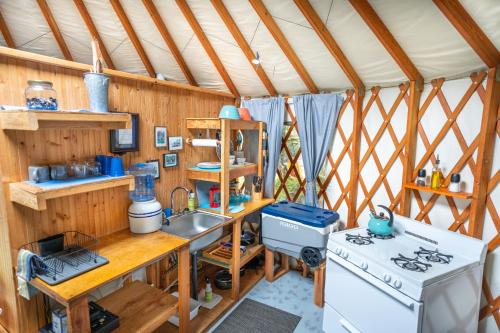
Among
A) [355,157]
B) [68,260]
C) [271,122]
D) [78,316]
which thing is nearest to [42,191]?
[68,260]

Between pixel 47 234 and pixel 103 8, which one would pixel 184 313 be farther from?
pixel 103 8

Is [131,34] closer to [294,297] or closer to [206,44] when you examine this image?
[206,44]

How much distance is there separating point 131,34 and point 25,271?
246 centimetres

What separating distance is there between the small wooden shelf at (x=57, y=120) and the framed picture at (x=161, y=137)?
0.62 meters

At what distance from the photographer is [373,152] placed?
2.67m

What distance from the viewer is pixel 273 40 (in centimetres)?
241

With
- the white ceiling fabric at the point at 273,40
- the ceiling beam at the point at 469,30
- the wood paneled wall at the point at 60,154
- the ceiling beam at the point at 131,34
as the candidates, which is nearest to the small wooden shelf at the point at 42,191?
the wood paneled wall at the point at 60,154

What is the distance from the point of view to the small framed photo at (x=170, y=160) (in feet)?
8.34

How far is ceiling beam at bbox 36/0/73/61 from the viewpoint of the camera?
2.67m

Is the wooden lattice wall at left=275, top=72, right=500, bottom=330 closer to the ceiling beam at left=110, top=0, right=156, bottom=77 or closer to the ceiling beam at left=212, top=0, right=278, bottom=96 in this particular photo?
the ceiling beam at left=212, top=0, right=278, bottom=96

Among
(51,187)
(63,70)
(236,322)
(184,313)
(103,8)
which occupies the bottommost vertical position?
(236,322)

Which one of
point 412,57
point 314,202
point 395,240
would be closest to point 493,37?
point 412,57

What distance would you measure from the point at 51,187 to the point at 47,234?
0.47m

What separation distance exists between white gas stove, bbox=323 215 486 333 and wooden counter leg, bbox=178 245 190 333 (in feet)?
3.57
